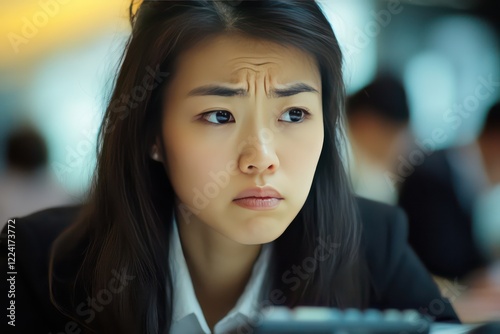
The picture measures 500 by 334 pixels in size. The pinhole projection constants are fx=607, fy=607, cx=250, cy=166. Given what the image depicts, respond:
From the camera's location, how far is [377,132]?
77 centimetres

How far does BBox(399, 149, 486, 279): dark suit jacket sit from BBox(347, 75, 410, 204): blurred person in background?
A: 0.03 metres

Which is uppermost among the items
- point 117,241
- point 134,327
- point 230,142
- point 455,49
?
point 455,49

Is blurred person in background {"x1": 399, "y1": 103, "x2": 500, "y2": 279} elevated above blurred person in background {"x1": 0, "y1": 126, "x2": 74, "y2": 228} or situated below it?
below

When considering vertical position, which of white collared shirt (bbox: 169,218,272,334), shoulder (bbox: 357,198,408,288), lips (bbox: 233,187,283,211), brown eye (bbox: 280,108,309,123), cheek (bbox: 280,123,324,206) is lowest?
white collared shirt (bbox: 169,218,272,334)

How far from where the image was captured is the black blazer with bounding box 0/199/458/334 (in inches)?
29.9

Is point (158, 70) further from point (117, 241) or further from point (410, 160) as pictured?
point (410, 160)

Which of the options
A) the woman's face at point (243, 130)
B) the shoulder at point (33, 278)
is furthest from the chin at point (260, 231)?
the shoulder at point (33, 278)

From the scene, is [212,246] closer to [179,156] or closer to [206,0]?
[179,156]

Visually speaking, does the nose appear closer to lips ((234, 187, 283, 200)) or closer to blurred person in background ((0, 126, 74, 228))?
lips ((234, 187, 283, 200))

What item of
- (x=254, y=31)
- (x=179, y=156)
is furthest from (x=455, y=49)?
(x=179, y=156)

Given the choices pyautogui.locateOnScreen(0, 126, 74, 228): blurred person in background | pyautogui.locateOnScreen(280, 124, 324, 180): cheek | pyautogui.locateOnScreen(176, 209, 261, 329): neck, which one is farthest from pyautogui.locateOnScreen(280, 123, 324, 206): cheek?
pyautogui.locateOnScreen(0, 126, 74, 228): blurred person in background

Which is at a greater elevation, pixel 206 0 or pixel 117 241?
pixel 206 0

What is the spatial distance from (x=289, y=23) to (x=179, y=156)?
0.21 metres

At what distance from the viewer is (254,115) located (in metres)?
0.72
